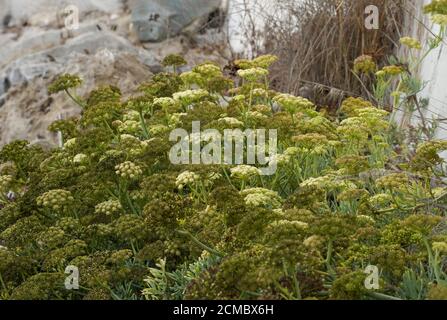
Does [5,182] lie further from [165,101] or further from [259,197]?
[259,197]

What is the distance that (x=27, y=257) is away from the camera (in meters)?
3.84

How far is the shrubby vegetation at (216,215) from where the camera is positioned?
3.06m

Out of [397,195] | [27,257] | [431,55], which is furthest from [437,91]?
[27,257]

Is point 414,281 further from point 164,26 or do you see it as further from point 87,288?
point 164,26

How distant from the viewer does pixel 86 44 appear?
29.2 ft

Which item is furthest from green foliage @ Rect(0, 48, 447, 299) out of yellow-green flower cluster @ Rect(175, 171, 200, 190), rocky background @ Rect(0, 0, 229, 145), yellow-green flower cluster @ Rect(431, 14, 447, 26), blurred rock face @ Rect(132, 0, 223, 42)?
blurred rock face @ Rect(132, 0, 223, 42)

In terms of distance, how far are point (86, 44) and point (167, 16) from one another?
1.09 meters

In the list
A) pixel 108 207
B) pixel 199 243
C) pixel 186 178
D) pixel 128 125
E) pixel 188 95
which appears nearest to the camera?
pixel 199 243

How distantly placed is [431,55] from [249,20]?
9.59 feet

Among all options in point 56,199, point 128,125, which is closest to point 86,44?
point 128,125

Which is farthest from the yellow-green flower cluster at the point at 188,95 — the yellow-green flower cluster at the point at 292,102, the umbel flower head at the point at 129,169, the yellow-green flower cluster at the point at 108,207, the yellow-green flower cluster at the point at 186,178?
the yellow-green flower cluster at the point at 186,178

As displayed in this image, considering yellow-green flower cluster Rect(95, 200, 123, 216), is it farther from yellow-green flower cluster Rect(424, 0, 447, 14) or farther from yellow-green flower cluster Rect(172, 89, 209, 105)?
yellow-green flower cluster Rect(424, 0, 447, 14)

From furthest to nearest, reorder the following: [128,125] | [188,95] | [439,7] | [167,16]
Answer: [167,16], [128,125], [188,95], [439,7]

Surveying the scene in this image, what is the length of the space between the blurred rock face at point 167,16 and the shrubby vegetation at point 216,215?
434cm
